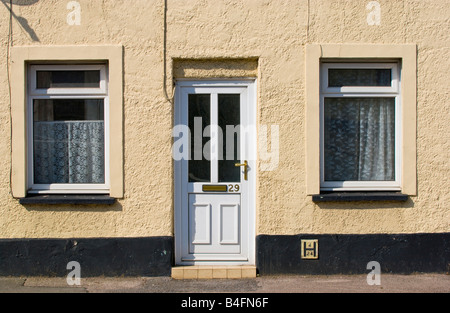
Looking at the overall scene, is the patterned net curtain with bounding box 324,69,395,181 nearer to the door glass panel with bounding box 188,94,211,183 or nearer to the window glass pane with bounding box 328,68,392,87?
the window glass pane with bounding box 328,68,392,87

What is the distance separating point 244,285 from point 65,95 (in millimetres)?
3300

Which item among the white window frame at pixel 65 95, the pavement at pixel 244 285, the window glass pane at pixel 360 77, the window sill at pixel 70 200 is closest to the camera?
the pavement at pixel 244 285

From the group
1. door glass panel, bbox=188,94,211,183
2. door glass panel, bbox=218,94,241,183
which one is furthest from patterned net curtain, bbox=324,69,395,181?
door glass panel, bbox=188,94,211,183

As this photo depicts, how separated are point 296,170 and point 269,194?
1.50 ft

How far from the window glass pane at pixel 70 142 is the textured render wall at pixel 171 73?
400 mm

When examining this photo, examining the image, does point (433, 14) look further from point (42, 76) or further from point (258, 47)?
point (42, 76)

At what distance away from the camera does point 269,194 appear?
679 centimetres

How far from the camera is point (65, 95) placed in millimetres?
6926

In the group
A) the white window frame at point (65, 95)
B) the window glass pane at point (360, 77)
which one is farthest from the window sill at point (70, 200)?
the window glass pane at point (360, 77)

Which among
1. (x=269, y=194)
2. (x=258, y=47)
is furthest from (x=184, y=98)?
(x=269, y=194)

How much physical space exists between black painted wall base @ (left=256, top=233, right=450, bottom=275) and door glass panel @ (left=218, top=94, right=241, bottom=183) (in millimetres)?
915

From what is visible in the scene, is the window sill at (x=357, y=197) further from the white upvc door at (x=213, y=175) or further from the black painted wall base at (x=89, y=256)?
the black painted wall base at (x=89, y=256)

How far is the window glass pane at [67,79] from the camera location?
22.8 feet

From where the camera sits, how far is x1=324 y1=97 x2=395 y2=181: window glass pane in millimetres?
7020
